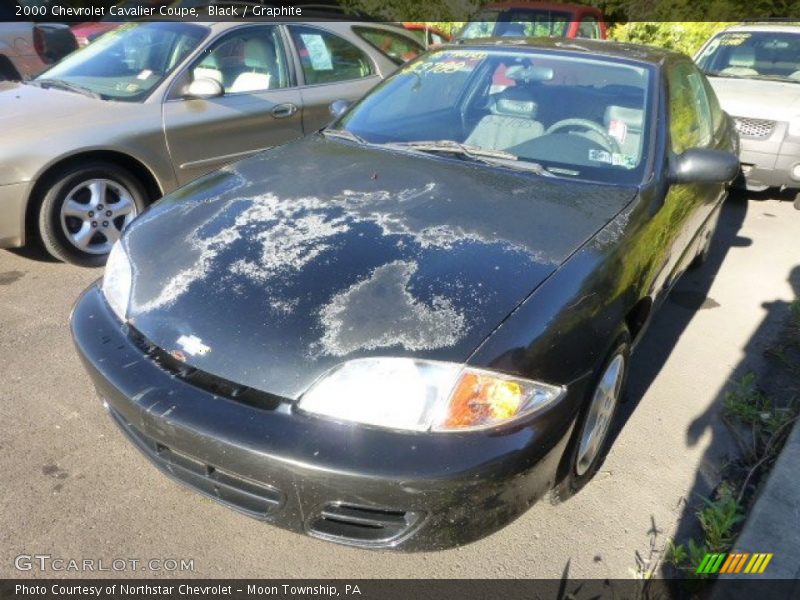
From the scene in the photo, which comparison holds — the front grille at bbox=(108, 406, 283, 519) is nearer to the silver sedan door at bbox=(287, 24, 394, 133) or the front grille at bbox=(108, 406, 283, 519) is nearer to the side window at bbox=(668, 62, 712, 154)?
the side window at bbox=(668, 62, 712, 154)

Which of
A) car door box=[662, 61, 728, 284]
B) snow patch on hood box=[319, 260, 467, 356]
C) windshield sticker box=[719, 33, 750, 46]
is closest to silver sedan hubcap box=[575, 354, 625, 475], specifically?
snow patch on hood box=[319, 260, 467, 356]

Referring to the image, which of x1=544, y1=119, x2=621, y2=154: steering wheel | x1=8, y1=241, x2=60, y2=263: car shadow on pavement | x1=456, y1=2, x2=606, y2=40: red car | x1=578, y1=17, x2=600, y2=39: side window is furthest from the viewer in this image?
x1=578, y1=17, x2=600, y2=39: side window

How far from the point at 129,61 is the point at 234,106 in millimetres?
809

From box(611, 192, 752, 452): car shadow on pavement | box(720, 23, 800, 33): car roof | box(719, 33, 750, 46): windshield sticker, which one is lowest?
box(611, 192, 752, 452): car shadow on pavement

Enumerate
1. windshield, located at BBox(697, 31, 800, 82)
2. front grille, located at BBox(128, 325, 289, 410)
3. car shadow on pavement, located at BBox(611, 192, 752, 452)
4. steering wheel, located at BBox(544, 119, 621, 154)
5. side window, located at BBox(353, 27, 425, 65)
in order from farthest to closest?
windshield, located at BBox(697, 31, 800, 82) → side window, located at BBox(353, 27, 425, 65) → car shadow on pavement, located at BBox(611, 192, 752, 452) → steering wheel, located at BBox(544, 119, 621, 154) → front grille, located at BBox(128, 325, 289, 410)

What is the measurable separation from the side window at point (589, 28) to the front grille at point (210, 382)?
9291 mm

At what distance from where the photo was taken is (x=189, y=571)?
1971 millimetres

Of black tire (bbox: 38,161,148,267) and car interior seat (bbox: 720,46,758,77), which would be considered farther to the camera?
car interior seat (bbox: 720,46,758,77)

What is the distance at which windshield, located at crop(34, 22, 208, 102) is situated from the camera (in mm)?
4090

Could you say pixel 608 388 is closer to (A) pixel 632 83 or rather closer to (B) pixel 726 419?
(B) pixel 726 419

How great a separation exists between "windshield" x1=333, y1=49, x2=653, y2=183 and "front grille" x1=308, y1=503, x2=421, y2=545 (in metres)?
1.54

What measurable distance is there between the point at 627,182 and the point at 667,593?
1.48 metres

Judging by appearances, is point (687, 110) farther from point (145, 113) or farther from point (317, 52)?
point (145, 113)

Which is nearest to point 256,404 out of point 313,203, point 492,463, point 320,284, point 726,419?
point 320,284
